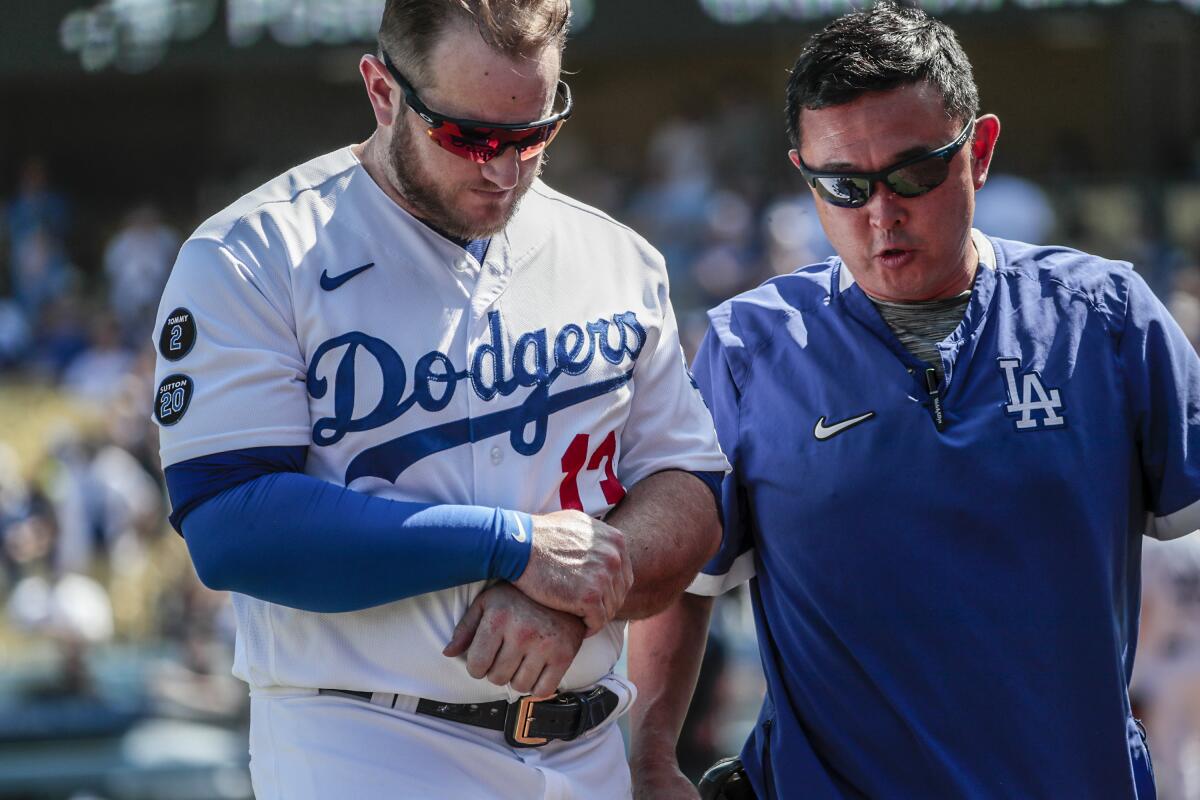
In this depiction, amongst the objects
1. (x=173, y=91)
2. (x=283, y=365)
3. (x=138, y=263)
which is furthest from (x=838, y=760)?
(x=173, y=91)

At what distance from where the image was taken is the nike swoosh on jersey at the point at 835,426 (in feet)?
8.54

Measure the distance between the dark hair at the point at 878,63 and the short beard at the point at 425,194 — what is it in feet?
1.73

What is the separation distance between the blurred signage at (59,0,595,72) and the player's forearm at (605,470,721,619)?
7.59 meters

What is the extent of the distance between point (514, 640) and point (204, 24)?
8.39 meters

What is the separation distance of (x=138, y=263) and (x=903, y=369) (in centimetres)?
1243

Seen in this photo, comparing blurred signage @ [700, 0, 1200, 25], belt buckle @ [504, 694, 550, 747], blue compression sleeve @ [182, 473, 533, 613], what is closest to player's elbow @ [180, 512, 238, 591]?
blue compression sleeve @ [182, 473, 533, 613]

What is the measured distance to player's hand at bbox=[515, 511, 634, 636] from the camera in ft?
7.30

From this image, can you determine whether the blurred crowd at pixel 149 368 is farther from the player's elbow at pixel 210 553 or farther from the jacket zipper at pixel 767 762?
the player's elbow at pixel 210 553

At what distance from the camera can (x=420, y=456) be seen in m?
2.32

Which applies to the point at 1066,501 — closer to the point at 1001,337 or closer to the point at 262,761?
the point at 1001,337

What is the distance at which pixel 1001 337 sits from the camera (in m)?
2.61

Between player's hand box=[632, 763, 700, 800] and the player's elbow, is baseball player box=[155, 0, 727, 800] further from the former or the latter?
player's hand box=[632, 763, 700, 800]

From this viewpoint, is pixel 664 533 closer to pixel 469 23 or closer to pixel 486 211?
pixel 486 211

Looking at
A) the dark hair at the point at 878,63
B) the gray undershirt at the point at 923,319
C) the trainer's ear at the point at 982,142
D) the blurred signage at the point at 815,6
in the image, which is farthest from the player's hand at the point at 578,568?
the blurred signage at the point at 815,6
